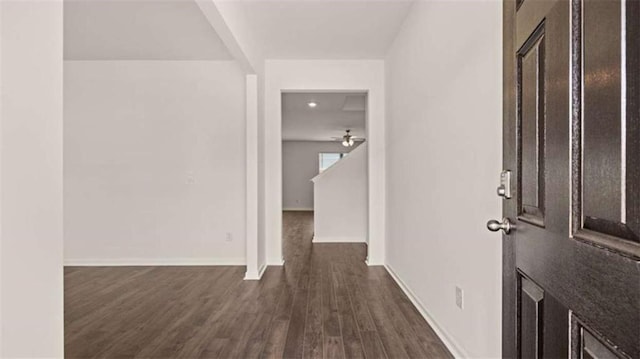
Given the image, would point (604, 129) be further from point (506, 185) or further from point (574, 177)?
point (506, 185)

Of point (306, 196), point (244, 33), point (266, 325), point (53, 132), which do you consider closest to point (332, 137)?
point (306, 196)

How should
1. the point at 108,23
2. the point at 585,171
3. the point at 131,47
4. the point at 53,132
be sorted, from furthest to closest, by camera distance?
1. the point at 131,47
2. the point at 108,23
3. the point at 53,132
4. the point at 585,171

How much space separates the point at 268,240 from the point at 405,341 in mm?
2499

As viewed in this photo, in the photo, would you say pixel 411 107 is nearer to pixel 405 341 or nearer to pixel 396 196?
pixel 396 196

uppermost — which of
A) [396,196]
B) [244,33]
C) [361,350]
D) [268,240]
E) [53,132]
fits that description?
[244,33]

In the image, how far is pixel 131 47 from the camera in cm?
427

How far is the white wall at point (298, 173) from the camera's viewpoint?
13258 mm

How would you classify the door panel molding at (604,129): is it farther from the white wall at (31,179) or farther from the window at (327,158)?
the window at (327,158)

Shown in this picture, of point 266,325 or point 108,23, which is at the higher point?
point 108,23

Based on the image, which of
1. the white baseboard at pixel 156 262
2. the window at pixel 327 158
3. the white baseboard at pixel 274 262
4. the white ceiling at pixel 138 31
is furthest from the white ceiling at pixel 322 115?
the white baseboard at pixel 156 262

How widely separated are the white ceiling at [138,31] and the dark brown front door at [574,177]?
9.56 ft

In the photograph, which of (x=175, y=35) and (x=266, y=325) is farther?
(x=175, y=35)

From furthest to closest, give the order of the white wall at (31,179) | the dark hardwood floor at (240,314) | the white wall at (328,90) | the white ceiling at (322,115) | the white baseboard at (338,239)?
the white ceiling at (322,115) < the white baseboard at (338,239) < the white wall at (328,90) < the dark hardwood floor at (240,314) < the white wall at (31,179)

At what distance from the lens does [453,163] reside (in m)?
2.31
